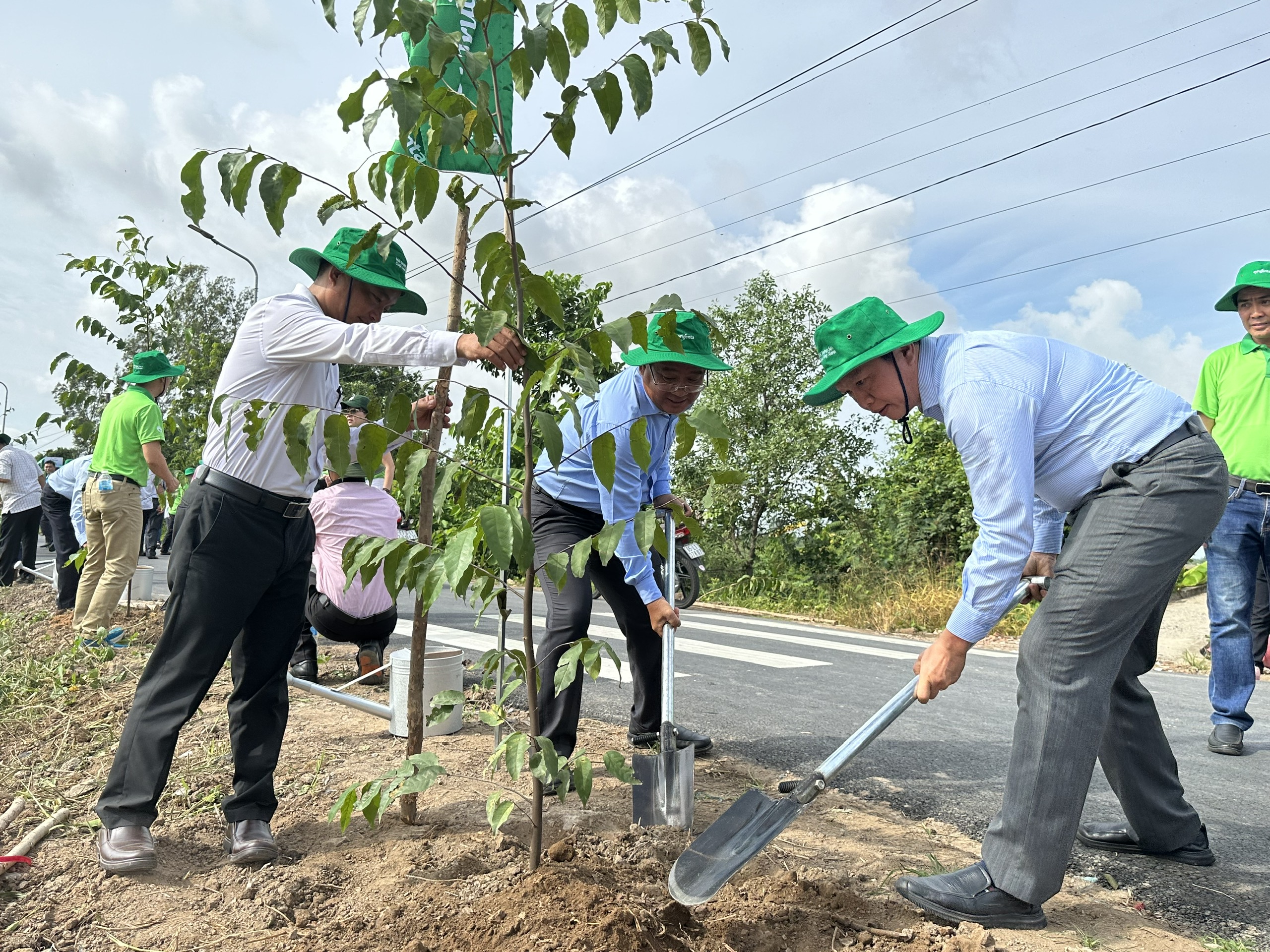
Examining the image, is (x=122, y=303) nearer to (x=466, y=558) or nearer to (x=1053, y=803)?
(x=466, y=558)

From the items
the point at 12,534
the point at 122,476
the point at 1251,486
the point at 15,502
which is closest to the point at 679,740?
the point at 1251,486

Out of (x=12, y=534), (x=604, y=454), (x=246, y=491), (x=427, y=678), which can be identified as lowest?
(x=427, y=678)

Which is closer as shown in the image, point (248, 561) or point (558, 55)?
point (558, 55)

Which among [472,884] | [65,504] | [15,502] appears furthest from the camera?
[15,502]

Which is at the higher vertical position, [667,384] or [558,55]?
[558,55]

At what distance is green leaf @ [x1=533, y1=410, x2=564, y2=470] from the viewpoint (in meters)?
1.90

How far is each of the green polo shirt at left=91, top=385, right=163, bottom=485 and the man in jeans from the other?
6.65 metres

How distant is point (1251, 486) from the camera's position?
4.20 metres

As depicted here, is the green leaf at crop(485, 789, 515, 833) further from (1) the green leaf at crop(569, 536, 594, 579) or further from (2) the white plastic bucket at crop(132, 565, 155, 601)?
(2) the white plastic bucket at crop(132, 565, 155, 601)

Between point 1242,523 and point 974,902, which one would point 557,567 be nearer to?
point 974,902

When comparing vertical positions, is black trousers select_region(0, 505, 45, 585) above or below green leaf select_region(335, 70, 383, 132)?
below

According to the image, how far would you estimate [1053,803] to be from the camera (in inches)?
88.9

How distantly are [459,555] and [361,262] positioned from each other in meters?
1.34

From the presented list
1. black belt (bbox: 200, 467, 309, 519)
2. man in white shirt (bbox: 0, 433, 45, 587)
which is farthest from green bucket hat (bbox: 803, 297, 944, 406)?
man in white shirt (bbox: 0, 433, 45, 587)
